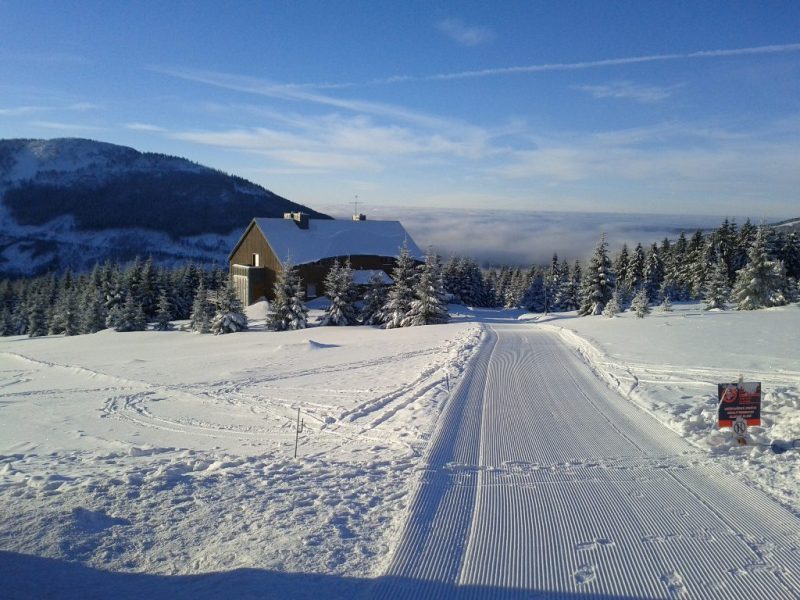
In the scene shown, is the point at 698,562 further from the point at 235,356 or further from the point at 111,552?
the point at 235,356

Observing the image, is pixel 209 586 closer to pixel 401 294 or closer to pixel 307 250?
pixel 401 294

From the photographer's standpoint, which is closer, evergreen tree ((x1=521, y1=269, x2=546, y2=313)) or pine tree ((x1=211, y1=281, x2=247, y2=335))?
pine tree ((x1=211, y1=281, x2=247, y2=335))

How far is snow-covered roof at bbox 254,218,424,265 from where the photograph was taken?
2062 inches

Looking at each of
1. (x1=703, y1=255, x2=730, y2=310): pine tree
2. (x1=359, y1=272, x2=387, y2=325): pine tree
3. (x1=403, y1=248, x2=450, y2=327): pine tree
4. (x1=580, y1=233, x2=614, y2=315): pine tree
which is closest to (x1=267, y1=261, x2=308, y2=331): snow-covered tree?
(x1=359, y1=272, x2=387, y2=325): pine tree

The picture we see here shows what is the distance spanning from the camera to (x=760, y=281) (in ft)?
127

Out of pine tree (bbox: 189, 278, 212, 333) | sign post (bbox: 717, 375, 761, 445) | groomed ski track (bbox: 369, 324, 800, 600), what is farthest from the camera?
pine tree (bbox: 189, 278, 212, 333)

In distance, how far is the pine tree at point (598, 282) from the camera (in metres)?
46.2

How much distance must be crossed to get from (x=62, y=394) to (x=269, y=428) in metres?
10.5

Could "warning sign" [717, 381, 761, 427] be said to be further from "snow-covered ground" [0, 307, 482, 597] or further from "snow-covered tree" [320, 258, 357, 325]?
"snow-covered tree" [320, 258, 357, 325]

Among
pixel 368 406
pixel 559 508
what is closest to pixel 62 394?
pixel 368 406

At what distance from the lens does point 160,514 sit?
7016 millimetres

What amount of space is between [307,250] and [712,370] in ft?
136

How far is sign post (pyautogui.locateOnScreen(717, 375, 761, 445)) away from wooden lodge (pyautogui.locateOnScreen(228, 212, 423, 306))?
4253 cm

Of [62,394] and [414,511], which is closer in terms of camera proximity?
[414,511]
